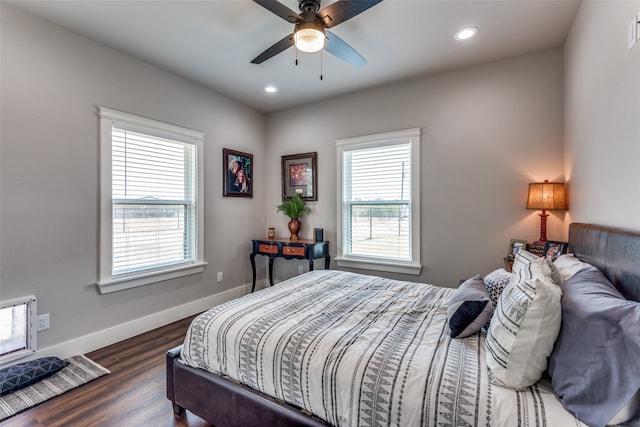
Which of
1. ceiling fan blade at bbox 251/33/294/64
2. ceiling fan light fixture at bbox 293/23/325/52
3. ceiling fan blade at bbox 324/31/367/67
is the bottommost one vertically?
ceiling fan light fixture at bbox 293/23/325/52

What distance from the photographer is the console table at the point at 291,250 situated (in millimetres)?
3645

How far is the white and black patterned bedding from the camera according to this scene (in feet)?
3.31

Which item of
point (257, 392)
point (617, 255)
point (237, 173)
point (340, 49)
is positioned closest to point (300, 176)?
point (237, 173)

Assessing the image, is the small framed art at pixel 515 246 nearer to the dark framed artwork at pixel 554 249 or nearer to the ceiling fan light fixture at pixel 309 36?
the dark framed artwork at pixel 554 249

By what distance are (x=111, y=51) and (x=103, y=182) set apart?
1.24m

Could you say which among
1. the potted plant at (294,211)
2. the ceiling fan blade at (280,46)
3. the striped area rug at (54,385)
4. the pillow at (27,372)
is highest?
the ceiling fan blade at (280,46)

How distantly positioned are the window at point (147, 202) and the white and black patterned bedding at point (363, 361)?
1.63 m

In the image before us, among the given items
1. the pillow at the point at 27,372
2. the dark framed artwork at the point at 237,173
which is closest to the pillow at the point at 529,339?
the pillow at the point at 27,372

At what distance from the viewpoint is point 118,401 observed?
1916 mm

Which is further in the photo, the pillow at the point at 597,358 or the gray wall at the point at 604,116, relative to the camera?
the gray wall at the point at 604,116

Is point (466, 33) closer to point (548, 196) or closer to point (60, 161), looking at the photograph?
point (548, 196)

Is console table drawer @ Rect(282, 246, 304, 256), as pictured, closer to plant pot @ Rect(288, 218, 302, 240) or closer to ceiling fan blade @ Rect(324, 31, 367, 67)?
plant pot @ Rect(288, 218, 302, 240)

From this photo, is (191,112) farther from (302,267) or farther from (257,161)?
(302,267)

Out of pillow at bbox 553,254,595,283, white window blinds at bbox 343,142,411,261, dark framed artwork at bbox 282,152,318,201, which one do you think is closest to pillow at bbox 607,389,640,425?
pillow at bbox 553,254,595,283
